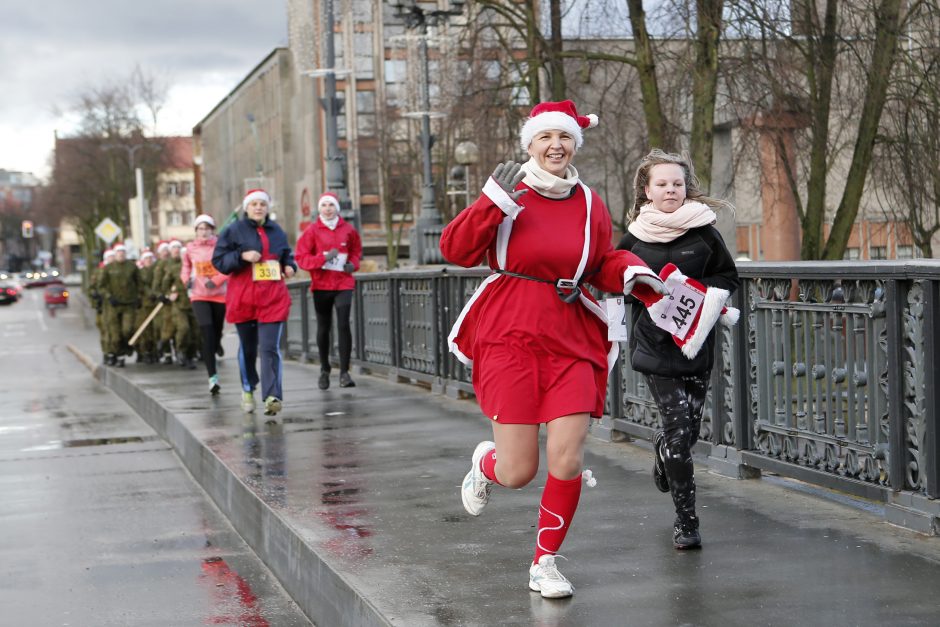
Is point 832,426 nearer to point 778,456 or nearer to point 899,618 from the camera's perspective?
point 778,456

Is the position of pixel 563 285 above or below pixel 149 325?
above

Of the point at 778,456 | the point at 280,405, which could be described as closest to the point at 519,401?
the point at 778,456

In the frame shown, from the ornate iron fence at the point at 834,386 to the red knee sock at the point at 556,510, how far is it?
164 centimetres

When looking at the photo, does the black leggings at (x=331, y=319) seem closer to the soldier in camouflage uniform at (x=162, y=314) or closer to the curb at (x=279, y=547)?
the curb at (x=279, y=547)

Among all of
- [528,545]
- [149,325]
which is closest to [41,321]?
[149,325]

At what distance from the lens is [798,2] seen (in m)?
18.1

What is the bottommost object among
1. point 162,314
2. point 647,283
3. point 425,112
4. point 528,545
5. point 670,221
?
point 528,545

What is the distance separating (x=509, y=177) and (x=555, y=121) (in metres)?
0.45

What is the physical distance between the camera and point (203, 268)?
1745 centimetres

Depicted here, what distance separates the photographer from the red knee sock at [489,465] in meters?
5.70

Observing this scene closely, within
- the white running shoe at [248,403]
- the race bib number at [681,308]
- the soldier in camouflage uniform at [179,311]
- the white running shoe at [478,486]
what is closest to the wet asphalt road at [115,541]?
the white running shoe at [248,403]

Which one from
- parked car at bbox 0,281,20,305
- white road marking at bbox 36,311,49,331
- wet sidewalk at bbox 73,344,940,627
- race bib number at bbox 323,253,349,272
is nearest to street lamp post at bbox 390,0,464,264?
race bib number at bbox 323,253,349,272

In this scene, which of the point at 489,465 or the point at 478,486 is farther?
the point at 478,486

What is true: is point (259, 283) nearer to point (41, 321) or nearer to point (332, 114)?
point (332, 114)
